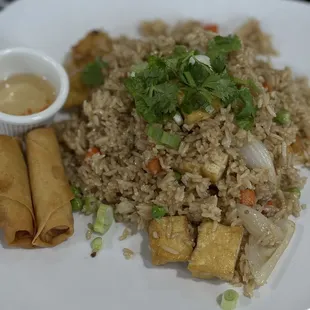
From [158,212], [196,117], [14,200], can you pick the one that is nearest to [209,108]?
[196,117]

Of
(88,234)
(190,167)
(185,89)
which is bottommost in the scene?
Answer: (88,234)

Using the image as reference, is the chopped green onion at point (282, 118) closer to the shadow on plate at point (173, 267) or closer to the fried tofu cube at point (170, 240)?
the fried tofu cube at point (170, 240)

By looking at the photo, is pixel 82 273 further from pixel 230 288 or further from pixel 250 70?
pixel 250 70

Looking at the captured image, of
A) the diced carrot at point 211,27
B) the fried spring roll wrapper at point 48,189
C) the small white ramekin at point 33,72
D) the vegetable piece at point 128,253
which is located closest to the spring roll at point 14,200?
the fried spring roll wrapper at point 48,189

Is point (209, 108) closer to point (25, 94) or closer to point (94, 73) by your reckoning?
point (94, 73)

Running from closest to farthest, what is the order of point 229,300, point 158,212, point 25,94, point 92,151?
point 229,300 < point 158,212 < point 92,151 < point 25,94

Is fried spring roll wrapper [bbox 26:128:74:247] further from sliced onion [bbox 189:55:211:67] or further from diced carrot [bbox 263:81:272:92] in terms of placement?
diced carrot [bbox 263:81:272:92]

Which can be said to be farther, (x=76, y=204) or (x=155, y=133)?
(x=76, y=204)
